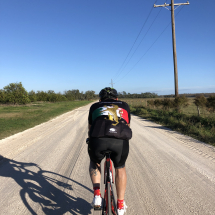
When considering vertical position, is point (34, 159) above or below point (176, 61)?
below

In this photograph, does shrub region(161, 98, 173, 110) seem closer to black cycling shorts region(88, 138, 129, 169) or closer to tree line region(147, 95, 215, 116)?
tree line region(147, 95, 215, 116)

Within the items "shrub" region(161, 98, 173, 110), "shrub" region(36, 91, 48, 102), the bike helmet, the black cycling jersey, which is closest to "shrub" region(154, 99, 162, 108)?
"shrub" region(161, 98, 173, 110)

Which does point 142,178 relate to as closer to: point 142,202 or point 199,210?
point 142,202

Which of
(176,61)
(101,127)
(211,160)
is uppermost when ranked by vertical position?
(176,61)

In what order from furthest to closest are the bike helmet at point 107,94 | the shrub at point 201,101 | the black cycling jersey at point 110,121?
1. the shrub at point 201,101
2. the bike helmet at point 107,94
3. the black cycling jersey at point 110,121

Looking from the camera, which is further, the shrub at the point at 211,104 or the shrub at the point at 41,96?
the shrub at the point at 41,96

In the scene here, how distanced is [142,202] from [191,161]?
244 centimetres

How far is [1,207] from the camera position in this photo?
2666mm

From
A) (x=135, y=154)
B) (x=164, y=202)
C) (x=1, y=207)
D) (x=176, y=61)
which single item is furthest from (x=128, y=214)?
(x=176, y=61)

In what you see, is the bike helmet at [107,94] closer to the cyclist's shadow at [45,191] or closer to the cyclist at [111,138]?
the cyclist at [111,138]

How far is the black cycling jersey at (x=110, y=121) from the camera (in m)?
1.92

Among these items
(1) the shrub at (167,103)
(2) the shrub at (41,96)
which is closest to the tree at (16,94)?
(2) the shrub at (41,96)

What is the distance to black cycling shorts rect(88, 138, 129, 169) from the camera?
194 centimetres

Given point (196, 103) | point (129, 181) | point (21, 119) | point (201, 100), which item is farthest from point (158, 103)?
point (129, 181)
